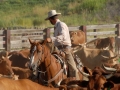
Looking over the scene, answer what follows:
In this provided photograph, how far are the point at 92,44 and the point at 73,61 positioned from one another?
9831 mm

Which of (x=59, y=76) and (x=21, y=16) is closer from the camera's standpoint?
(x=59, y=76)

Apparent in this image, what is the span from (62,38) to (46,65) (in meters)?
0.77

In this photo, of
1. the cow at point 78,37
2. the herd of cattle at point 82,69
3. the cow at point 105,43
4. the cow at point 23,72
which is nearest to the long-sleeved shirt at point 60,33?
the herd of cattle at point 82,69

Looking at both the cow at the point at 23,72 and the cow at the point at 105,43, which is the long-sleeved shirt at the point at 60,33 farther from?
the cow at the point at 105,43

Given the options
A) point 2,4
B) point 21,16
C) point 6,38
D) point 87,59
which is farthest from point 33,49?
point 2,4

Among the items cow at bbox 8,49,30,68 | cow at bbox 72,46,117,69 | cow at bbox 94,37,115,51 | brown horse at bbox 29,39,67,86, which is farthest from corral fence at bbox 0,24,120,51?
brown horse at bbox 29,39,67,86

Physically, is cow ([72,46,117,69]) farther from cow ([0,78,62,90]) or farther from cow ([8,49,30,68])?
cow ([0,78,62,90])

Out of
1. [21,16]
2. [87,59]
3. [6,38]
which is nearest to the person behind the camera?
[87,59]

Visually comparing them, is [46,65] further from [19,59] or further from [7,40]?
[7,40]

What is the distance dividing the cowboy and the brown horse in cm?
28

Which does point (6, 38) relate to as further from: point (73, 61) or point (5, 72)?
point (73, 61)

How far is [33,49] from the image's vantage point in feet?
33.9

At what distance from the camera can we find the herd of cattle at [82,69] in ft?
27.4

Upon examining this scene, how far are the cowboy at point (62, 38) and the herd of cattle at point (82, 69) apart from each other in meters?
0.22
